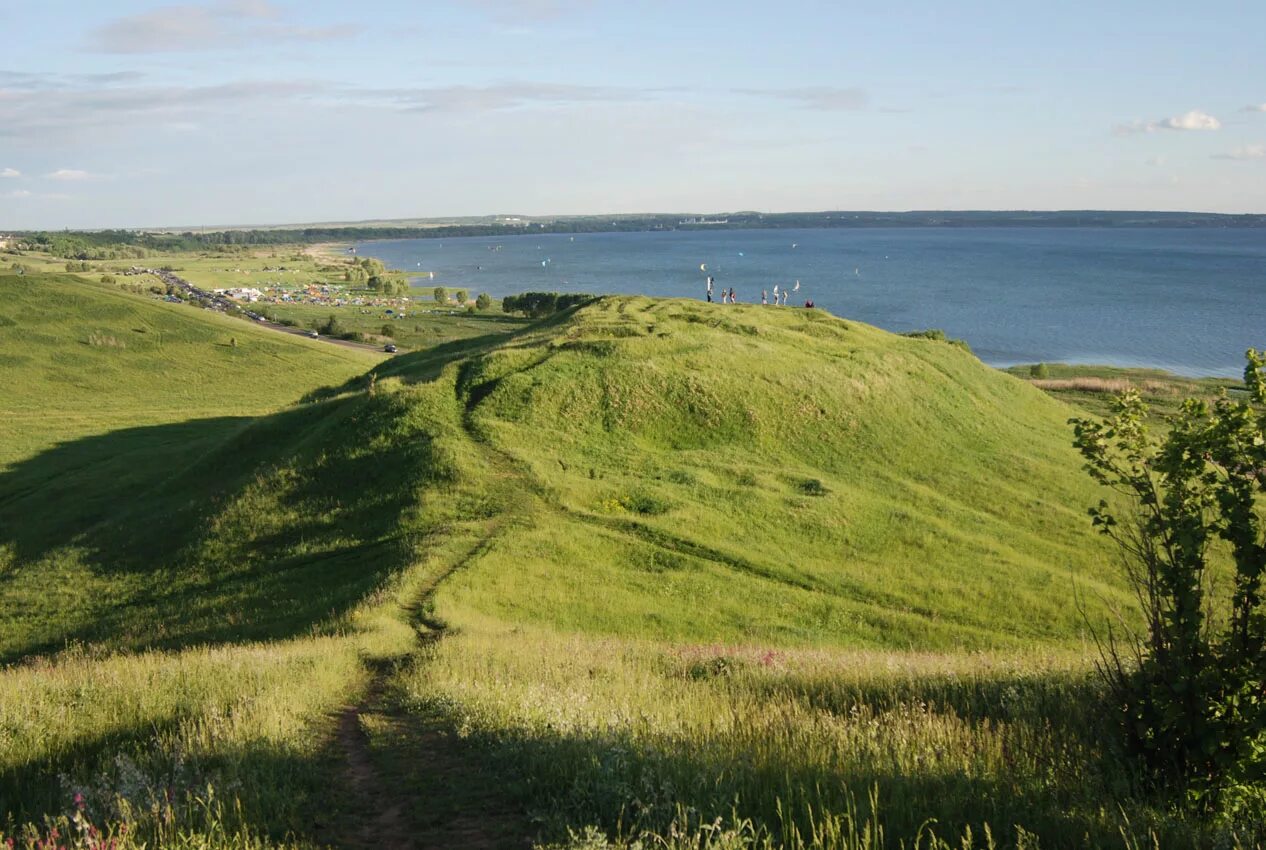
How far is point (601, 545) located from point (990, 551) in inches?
495

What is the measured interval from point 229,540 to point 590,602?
13.7 m

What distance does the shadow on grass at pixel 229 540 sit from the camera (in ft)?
79.7

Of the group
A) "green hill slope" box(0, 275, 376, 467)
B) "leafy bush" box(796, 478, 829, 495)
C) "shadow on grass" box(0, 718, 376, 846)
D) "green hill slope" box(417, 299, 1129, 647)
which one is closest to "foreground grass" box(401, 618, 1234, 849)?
"shadow on grass" box(0, 718, 376, 846)

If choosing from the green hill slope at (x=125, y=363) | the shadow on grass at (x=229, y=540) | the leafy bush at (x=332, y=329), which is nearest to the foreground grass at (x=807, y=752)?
the shadow on grass at (x=229, y=540)

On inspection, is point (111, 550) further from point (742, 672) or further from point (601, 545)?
point (742, 672)

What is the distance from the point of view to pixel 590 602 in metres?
22.8

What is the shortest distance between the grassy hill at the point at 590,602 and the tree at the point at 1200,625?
60cm

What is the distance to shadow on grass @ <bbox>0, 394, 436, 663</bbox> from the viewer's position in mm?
24297

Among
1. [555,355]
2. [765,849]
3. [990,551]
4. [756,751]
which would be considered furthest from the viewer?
[555,355]

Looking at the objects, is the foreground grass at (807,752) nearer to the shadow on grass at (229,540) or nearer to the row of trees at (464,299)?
the shadow on grass at (229,540)

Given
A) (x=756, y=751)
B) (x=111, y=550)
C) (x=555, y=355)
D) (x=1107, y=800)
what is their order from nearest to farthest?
(x=1107, y=800), (x=756, y=751), (x=111, y=550), (x=555, y=355)

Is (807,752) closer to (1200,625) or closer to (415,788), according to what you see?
(1200,625)

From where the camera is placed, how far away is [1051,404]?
50094 millimetres

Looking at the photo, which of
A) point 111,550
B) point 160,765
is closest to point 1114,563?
point 160,765
